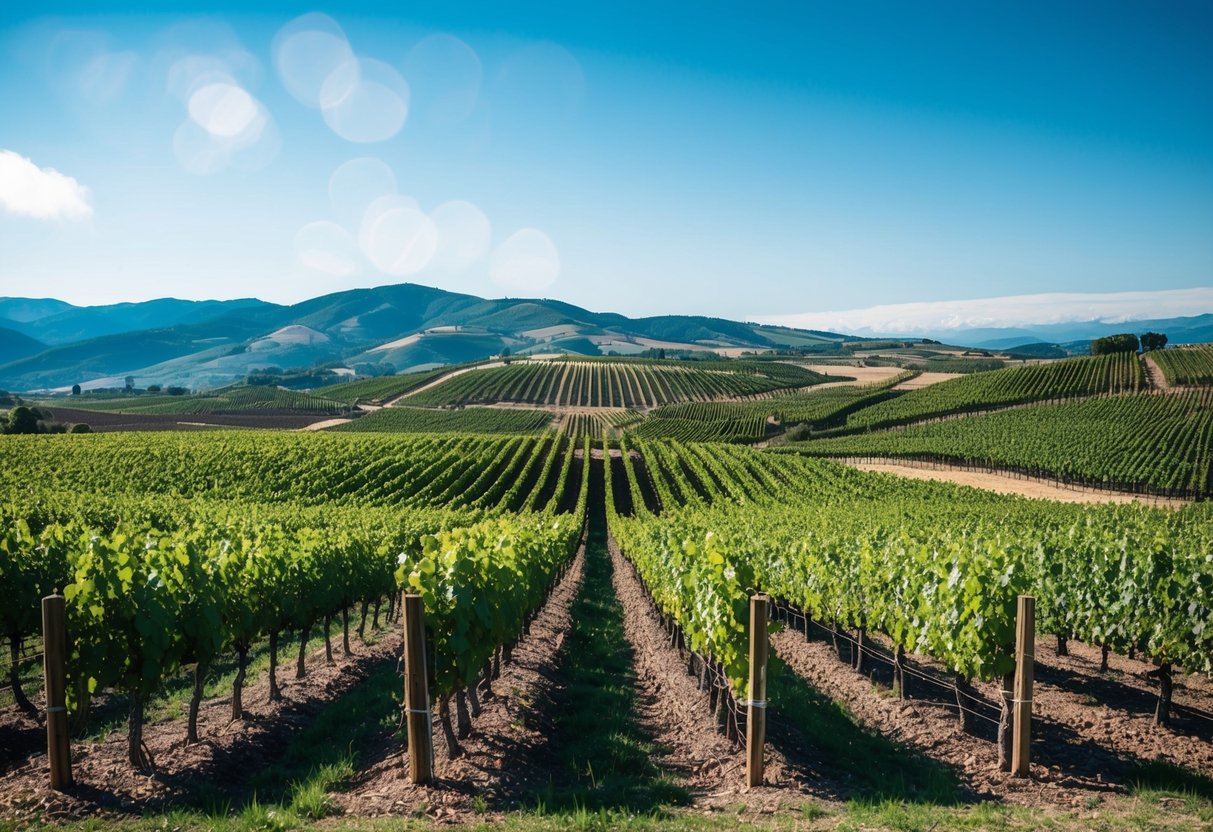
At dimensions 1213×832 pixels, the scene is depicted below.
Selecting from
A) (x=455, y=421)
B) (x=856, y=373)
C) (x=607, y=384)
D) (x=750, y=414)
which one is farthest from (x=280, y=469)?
(x=856, y=373)

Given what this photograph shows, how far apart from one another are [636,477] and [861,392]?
71616mm

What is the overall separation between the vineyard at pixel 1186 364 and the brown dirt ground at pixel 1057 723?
82536mm

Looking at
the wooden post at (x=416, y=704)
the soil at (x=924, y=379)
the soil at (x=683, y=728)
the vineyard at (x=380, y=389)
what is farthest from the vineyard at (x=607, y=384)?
the wooden post at (x=416, y=704)

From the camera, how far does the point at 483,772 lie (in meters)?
6.73

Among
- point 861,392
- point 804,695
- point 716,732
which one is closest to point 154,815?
point 716,732

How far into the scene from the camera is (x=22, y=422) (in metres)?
73.2

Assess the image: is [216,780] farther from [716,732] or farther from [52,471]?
[52,471]

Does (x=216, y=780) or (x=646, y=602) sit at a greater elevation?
(x=216, y=780)

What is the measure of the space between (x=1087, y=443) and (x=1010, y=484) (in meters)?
11.4

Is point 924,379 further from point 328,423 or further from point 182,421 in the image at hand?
point 182,421

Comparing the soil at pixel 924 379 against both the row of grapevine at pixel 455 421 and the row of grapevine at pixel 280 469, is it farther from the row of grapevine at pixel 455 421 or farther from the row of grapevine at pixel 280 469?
the row of grapevine at pixel 280 469

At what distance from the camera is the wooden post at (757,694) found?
6.55 metres

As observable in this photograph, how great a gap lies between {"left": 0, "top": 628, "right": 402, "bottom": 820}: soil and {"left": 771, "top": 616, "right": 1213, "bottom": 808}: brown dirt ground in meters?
8.34

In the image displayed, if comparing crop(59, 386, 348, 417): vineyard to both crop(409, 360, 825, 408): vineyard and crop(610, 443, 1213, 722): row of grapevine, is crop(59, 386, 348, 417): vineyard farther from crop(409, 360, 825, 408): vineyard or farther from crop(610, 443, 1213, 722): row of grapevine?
crop(610, 443, 1213, 722): row of grapevine
